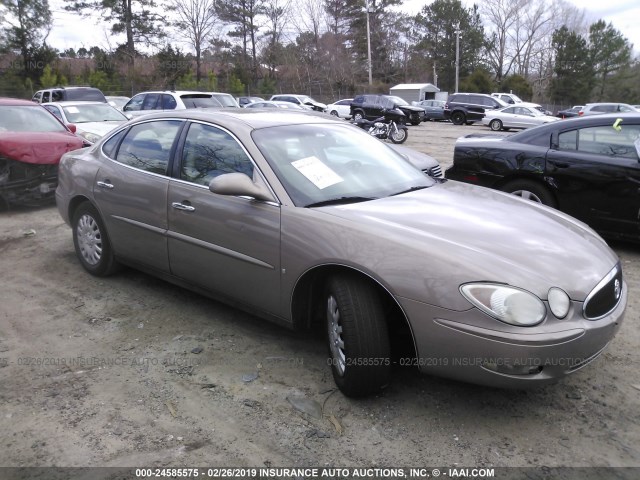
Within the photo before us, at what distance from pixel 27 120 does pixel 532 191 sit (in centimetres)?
746

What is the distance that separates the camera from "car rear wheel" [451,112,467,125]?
3077cm

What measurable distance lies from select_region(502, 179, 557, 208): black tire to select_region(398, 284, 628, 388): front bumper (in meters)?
3.39

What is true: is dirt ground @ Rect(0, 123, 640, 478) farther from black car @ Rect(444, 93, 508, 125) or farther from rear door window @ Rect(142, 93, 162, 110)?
black car @ Rect(444, 93, 508, 125)

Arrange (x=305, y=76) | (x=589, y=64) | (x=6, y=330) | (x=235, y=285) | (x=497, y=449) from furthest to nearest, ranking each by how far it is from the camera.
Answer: (x=589, y=64), (x=305, y=76), (x=6, y=330), (x=235, y=285), (x=497, y=449)

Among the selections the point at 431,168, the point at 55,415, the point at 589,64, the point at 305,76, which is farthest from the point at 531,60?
the point at 55,415

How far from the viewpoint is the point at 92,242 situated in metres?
4.84

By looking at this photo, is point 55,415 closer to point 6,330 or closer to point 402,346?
point 6,330

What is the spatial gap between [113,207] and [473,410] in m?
3.19

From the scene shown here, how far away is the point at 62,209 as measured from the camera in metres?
5.16

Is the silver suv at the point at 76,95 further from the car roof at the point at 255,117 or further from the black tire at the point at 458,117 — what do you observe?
the black tire at the point at 458,117

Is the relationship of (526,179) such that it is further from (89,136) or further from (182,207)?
(89,136)

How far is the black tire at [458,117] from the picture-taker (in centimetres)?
3076

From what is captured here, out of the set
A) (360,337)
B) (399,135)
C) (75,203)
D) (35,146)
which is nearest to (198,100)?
(35,146)

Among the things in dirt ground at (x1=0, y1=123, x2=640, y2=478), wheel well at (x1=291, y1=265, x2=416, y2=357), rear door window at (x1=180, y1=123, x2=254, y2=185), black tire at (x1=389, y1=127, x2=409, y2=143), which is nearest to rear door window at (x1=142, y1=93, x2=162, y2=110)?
black tire at (x1=389, y1=127, x2=409, y2=143)
